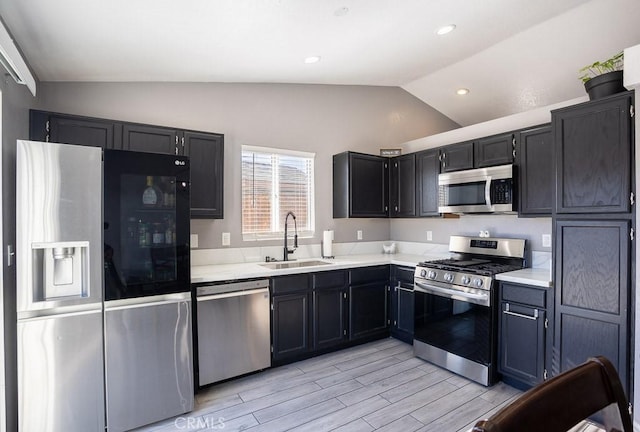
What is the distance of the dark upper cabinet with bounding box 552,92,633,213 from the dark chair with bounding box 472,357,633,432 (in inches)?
72.0

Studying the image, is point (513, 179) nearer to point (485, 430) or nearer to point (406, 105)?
point (406, 105)

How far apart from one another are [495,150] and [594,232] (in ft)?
3.84

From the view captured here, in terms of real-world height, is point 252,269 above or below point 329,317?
above

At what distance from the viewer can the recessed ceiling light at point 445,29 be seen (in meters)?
2.66

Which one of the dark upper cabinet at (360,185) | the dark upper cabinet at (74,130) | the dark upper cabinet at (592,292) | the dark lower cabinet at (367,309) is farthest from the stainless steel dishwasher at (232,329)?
the dark upper cabinet at (592,292)

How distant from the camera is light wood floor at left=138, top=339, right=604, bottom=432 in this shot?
2223 millimetres

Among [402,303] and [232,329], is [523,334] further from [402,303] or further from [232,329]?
[232,329]

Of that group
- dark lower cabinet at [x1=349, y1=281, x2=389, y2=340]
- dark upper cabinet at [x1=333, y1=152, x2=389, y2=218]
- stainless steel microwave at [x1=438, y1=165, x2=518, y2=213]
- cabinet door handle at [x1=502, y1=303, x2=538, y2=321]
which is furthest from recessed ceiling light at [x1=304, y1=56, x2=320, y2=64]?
cabinet door handle at [x1=502, y1=303, x2=538, y2=321]

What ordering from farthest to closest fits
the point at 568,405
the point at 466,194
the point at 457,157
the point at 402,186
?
→ the point at 402,186
the point at 457,157
the point at 466,194
the point at 568,405

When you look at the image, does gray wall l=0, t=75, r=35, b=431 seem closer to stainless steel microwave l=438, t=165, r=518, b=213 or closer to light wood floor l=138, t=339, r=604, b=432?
light wood floor l=138, t=339, r=604, b=432

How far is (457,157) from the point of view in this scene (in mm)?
3449

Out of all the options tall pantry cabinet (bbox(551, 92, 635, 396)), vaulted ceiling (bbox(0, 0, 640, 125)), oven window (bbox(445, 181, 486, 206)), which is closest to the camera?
vaulted ceiling (bbox(0, 0, 640, 125))

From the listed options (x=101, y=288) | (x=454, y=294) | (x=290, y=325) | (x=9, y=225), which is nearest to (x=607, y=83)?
(x=454, y=294)

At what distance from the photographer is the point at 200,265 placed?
3172 millimetres
